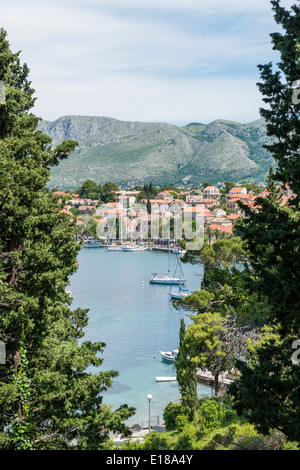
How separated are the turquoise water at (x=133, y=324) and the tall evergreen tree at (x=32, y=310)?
9.65 meters

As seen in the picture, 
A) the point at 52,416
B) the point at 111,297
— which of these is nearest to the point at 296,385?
the point at 52,416

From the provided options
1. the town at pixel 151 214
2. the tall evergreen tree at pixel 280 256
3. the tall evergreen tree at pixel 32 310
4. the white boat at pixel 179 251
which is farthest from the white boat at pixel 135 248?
the tall evergreen tree at pixel 280 256

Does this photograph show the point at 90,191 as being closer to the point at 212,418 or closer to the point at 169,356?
the point at 169,356

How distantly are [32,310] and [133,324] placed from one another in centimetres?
2324

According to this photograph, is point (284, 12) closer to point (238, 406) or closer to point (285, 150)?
point (285, 150)

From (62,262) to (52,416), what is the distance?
238 cm

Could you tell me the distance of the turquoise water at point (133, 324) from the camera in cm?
1902

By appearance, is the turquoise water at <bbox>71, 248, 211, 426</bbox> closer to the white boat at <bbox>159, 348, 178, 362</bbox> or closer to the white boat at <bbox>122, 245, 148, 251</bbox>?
the white boat at <bbox>159, 348, 178, 362</bbox>

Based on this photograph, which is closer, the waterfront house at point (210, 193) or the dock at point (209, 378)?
the dock at point (209, 378)

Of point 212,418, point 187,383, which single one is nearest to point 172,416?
point 187,383

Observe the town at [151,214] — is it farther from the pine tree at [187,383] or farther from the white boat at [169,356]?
the pine tree at [187,383]

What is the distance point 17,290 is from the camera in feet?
23.2

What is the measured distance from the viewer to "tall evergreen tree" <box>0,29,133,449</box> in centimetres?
677

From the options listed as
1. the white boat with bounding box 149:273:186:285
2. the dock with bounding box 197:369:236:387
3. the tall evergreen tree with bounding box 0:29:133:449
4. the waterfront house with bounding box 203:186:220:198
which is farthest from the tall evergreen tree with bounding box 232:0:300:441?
the waterfront house with bounding box 203:186:220:198
